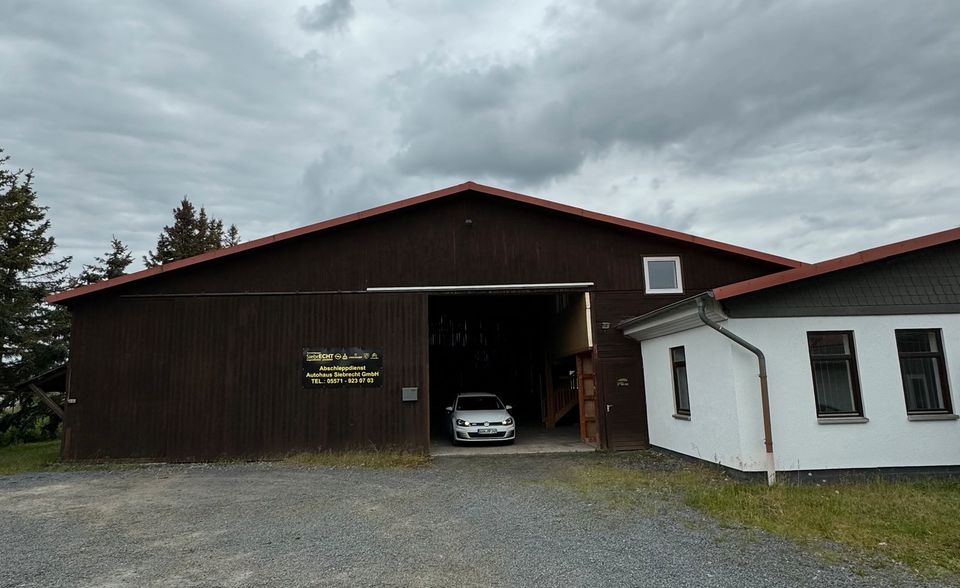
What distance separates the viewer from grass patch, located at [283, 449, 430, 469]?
11867 millimetres

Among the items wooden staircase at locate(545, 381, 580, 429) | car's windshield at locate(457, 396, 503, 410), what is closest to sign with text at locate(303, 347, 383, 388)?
car's windshield at locate(457, 396, 503, 410)

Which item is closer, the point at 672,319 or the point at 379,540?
the point at 379,540

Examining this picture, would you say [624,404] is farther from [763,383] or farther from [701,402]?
[763,383]

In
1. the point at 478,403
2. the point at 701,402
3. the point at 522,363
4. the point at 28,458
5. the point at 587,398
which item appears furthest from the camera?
the point at 522,363

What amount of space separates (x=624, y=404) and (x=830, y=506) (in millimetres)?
6143

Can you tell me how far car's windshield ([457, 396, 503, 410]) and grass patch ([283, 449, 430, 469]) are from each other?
3584 millimetres

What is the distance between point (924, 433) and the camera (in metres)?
9.20

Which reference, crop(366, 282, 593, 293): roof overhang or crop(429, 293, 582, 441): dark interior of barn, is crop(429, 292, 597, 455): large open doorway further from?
crop(366, 282, 593, 293): roof overhang

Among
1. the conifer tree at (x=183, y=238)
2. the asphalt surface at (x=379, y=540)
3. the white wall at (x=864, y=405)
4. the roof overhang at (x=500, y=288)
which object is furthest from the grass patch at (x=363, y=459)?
the conifer tree at (x=183, y=238)

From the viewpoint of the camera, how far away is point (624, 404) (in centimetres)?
1334

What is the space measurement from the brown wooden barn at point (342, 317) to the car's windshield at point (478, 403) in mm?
3228

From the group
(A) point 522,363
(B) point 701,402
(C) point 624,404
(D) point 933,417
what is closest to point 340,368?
(C) point 624,404

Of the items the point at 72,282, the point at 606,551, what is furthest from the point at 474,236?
the point at 72,282

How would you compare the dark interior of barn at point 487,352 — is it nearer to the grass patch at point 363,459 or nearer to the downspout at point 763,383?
the grass patch at point 363,459
